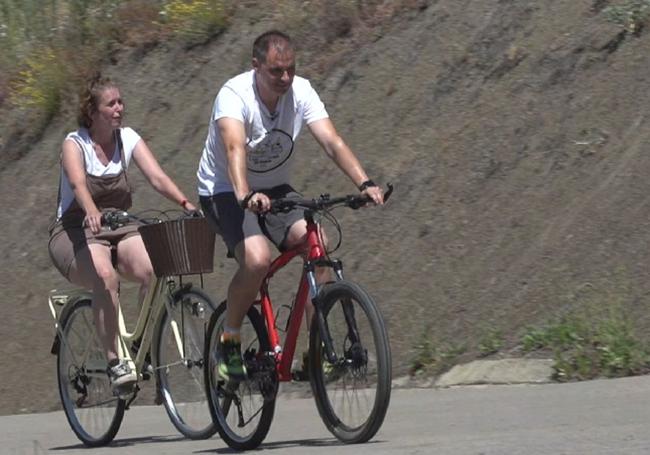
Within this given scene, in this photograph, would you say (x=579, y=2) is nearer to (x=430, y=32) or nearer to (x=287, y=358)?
(x=430, y=32)

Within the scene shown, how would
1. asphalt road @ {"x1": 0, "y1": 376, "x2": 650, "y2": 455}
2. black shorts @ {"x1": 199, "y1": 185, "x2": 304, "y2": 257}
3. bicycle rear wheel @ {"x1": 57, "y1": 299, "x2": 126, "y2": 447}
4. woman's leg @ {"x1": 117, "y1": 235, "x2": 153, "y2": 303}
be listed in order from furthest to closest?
bicycle rear wheel @ {"x1": 57, "y1": 299, "x2": 126, "y2": 447}
woman's leg @ {"x1": 117, "y1": 235, "x2": 153, "y2": 303}
black shorts @ {"x1": 199, "y1": 185, "x2": 304, "y2": 257}
asphalt road @ {"x1": 0, "y1": 376, "x2": 650, "y2": 455}

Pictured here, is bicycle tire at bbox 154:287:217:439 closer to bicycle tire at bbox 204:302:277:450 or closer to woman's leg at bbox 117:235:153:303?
woman's leg at bbox 117:235:153:303


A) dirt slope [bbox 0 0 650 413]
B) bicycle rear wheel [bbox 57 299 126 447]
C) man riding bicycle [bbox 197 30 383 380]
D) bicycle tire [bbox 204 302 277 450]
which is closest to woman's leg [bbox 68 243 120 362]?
bicycle rear wheel [bbox 57 299 126 447]

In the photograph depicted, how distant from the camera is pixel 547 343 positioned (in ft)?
30.7

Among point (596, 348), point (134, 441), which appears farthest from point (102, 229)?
point (596, 348)

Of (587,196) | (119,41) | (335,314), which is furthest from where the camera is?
→ (119,41)

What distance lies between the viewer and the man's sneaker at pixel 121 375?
27.3 feet

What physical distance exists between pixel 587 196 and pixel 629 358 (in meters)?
2.16

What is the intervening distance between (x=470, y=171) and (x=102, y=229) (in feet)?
14.2

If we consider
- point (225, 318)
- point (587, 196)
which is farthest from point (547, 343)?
point (225, 318)

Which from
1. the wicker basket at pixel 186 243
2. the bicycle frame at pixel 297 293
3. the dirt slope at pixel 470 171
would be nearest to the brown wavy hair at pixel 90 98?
the wicker basket at pixel 186 243

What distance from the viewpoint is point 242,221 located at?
7406mm

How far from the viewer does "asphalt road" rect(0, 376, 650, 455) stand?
6.80 metres

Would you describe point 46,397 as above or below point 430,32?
below
